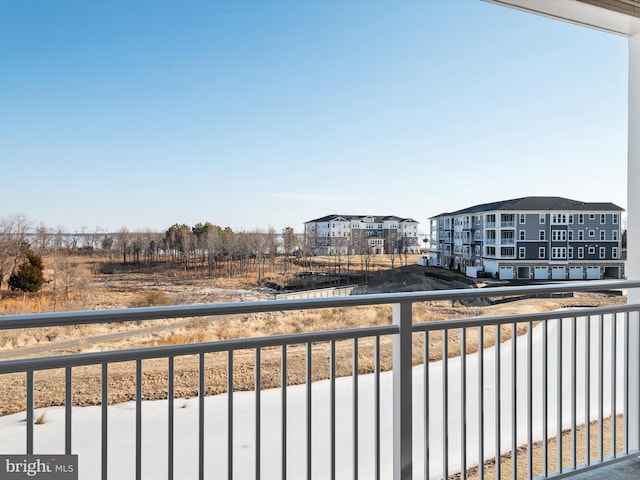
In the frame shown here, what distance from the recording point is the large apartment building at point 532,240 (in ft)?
9.03

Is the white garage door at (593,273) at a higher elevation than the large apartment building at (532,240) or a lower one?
lower

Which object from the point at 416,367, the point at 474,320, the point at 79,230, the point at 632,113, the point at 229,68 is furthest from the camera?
the point at 229,68

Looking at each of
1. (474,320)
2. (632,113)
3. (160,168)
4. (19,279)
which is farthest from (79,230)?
(632,113)

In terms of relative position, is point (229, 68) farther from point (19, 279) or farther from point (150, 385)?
point (150, 385)

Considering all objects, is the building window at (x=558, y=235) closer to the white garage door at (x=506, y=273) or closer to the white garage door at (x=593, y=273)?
the white garage door at (x=593, y=273)

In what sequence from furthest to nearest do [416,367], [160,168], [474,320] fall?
[160,168]
[416,367]
[474,320]

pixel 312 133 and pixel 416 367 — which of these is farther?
pixel 312 133

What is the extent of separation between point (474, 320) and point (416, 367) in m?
0.53

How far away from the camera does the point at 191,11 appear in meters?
2.87

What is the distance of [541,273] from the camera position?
272 centimetres

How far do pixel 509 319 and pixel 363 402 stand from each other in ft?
4.83

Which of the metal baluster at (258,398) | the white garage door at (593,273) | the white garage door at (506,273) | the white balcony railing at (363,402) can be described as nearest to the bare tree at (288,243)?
the white balcony railing at (363,402)

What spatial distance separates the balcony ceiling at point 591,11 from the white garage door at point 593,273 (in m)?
1.41

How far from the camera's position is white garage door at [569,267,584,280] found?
8.98 ft
